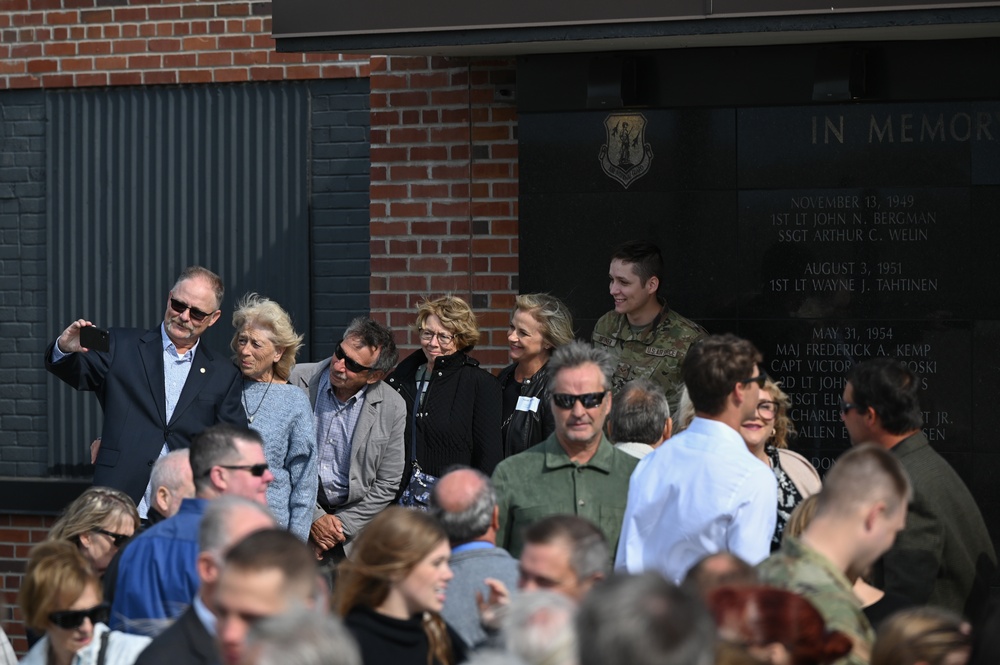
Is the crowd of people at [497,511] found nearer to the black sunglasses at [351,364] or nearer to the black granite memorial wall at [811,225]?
the black sunglasses at [351,364]

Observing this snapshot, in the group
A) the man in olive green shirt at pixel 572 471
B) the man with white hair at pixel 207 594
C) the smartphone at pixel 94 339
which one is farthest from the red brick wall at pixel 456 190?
the man with white hair at pixel 207 594

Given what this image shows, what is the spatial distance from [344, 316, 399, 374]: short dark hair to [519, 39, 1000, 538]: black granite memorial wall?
38.2 inches

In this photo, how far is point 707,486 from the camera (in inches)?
185

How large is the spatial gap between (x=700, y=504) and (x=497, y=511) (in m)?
0.72

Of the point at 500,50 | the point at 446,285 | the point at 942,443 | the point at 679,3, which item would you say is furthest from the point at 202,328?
the point at 942,443

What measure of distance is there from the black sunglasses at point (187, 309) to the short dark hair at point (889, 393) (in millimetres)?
3159

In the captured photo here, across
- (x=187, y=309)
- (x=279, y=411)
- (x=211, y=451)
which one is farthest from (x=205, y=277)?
(x=211, y=451)

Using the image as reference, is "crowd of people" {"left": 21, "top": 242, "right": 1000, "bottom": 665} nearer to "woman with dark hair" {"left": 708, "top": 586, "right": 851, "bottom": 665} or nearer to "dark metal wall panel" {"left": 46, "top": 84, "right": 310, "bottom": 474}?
"woman with dark hair" {"left": 708, "top": 586, "right": 851, "bottom": 665}

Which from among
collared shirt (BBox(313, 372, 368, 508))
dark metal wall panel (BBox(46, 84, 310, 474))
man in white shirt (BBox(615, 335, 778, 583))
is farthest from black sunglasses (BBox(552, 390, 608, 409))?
dark metal wall panel (BBox(46, 84, 310, 474))

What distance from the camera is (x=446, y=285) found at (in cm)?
790

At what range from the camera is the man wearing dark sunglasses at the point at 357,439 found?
7051 mm

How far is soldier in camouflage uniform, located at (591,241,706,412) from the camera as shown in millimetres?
7043

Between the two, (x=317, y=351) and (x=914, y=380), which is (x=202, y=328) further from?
(x=914, y=380)

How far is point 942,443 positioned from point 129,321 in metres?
4.91
